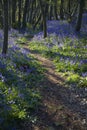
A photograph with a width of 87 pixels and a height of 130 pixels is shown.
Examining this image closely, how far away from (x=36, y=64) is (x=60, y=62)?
126cm

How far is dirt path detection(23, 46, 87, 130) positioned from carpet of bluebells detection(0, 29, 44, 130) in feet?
0.79

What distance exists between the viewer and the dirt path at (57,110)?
751 centimetres

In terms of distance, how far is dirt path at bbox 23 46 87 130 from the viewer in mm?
7512

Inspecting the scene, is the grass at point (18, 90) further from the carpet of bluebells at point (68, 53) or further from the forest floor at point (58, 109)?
the carpet of bluebells at point (68, 53)

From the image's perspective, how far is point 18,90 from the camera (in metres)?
8.65

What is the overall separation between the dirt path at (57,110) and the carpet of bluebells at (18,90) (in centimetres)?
24

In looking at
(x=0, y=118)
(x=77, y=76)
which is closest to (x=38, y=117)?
(x=0, y=118)

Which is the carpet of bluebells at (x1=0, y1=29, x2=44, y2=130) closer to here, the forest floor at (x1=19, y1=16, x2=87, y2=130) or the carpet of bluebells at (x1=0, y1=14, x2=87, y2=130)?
the carpet of bluebells at (x1=0, y1=14, x2=87, y2=130)

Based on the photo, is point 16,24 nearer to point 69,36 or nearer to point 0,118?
point 69,36

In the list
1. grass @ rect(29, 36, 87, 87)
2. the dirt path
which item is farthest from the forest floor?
grass @ rect(29, 36, 87, 87)

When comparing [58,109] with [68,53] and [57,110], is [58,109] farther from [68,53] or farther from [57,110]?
[68,53]

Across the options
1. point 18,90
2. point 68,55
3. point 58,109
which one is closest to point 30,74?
point 18,90

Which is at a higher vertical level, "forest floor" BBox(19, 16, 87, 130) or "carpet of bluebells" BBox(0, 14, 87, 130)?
"carpet of bluebells" BBox(0, 14, 87, 130)

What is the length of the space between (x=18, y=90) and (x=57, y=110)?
1.31m
